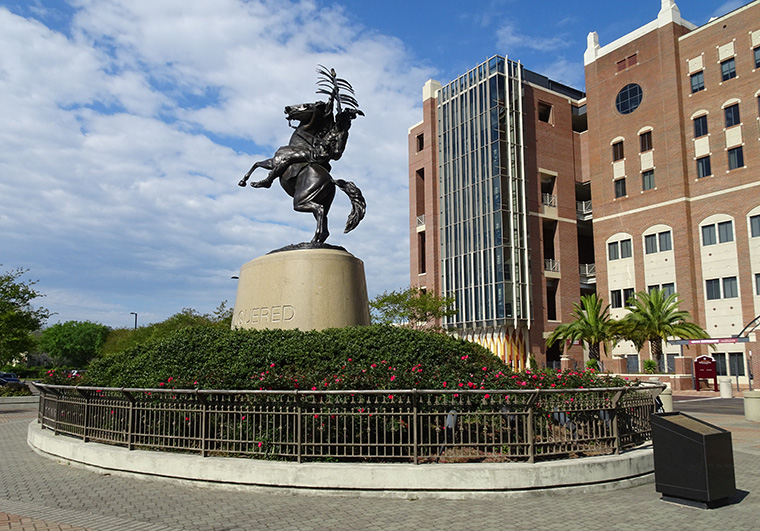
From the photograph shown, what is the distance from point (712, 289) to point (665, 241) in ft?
16.5

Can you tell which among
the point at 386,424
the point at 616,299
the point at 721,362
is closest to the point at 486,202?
the point at 616,299

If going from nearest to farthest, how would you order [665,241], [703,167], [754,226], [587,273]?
[754,226] → [703,167] → [665,241] → [587,273]

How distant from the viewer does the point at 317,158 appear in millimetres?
15797

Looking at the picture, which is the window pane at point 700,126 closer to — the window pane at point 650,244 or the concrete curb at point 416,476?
the window pane at point 650,244

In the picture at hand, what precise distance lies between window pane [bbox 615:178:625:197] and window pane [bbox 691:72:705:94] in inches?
335

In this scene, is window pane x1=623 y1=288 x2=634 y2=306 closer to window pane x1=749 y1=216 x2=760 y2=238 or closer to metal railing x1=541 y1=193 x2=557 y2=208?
window pane x1=749 y1=216 x2=760 y2=238

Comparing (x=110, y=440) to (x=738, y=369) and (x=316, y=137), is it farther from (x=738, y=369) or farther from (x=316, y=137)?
(x=738, y=369)

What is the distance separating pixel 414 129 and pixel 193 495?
194 ft

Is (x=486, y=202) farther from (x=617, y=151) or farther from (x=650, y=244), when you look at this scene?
(x=650, y=244)

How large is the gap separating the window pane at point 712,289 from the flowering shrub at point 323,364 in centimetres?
3699

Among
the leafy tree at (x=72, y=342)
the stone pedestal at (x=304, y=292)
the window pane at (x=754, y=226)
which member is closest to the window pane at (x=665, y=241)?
the window pane at (x=754, y=226)

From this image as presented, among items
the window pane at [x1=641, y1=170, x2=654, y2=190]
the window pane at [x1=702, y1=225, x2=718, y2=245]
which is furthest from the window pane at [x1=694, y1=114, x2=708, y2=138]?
the window pane at [x1=702, y1=225, x2=718, y2=245]

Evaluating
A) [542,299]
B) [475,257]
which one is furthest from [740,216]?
[475,257]

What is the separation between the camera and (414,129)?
6375 centimetres
